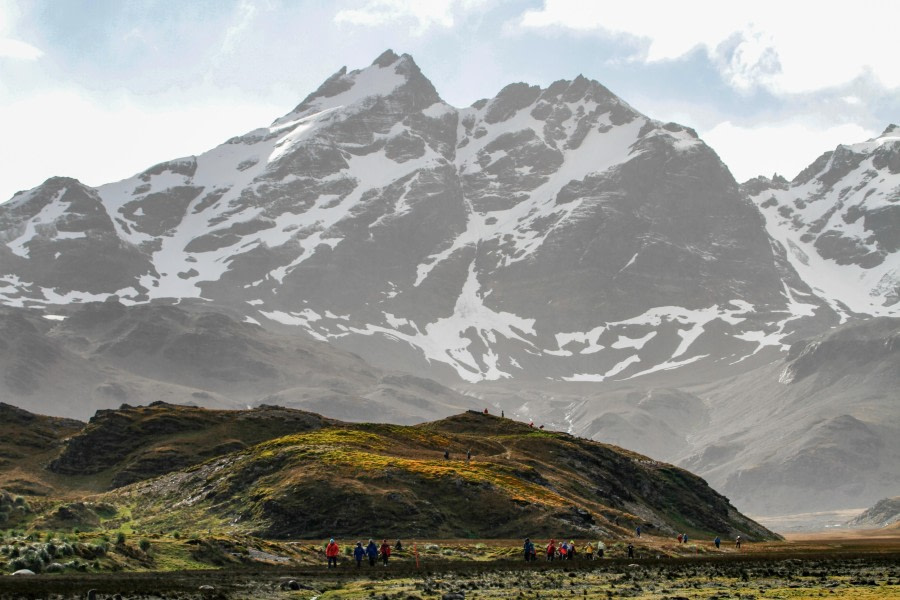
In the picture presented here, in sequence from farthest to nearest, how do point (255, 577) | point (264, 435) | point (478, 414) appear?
1. point (478, 414)
2. point (264, 435)
3. point (255, 577)

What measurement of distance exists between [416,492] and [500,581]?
1570 inches

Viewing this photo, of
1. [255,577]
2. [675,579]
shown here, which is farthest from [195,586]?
[675,579]

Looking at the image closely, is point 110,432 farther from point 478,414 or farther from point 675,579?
point 675,579

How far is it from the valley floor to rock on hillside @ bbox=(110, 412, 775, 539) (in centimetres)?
1959

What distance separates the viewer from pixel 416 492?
91812mm

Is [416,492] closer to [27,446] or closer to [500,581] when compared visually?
[500,581]

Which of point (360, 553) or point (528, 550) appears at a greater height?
point (528, 550)

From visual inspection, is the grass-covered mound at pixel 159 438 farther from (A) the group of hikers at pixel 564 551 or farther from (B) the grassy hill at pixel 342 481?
(A) the group of hikers at pixel 564 551

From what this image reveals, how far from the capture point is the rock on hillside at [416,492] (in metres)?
86.0

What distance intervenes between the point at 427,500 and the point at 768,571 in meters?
37.8

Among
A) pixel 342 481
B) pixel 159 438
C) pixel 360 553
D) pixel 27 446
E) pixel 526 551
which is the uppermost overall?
pixel 159 438

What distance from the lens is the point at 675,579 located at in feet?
176

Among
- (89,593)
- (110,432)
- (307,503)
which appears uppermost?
(110,432)

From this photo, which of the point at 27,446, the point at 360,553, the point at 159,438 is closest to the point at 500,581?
the point at 360,553
